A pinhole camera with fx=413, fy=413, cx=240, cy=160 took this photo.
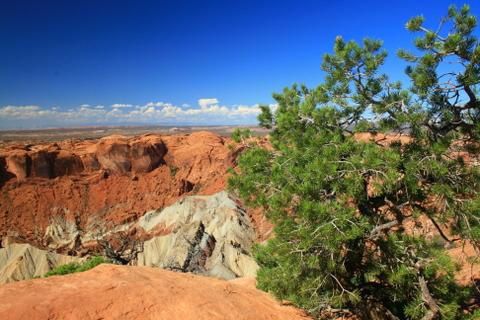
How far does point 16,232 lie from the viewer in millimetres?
46656

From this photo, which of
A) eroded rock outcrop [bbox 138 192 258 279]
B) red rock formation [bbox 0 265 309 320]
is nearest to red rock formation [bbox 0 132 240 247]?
eroded rock outcrop [bbox 138 192 258 279]

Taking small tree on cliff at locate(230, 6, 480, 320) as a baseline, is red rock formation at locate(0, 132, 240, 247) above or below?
below

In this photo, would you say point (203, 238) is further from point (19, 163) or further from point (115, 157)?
point (19, 163)

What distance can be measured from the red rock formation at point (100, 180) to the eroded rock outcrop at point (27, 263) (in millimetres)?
10890

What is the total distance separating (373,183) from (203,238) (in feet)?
92.0

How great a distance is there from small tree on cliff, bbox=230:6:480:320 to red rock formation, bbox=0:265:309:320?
1133mm

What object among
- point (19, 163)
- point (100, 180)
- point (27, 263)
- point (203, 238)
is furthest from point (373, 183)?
point (19, 163)

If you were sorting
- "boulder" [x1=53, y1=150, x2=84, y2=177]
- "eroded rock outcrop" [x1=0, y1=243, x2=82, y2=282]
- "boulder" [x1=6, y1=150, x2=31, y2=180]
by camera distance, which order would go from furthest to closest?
"boulder" [x1=53, y1=150, x2=84, y2=177] → "boulder" [x1=6, y1=150, x2=31, y2=180] → "eroded rock outcrop" [x1=0, y1=243, x2=82, y2=282]

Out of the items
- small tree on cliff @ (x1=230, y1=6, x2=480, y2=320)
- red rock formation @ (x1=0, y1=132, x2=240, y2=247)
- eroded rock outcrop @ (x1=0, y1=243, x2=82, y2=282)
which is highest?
small tree on cliff @ (x1=230, y1=6, x2=480, y2=320)

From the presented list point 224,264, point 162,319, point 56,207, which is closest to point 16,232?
point 56,207

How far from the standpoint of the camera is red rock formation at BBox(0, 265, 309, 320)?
836 centimetres

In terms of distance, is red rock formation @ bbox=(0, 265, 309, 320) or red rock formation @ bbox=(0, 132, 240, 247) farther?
red rock formation @ bbox=(0, 132, 240, 247)

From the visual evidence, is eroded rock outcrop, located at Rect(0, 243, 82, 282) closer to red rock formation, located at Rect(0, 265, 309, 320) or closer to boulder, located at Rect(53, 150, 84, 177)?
boulder, located at Rect(53, 150, 84, 177)

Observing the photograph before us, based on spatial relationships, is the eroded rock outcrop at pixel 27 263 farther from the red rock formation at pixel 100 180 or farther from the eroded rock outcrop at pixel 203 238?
the red rock formation at pixel 100 180
